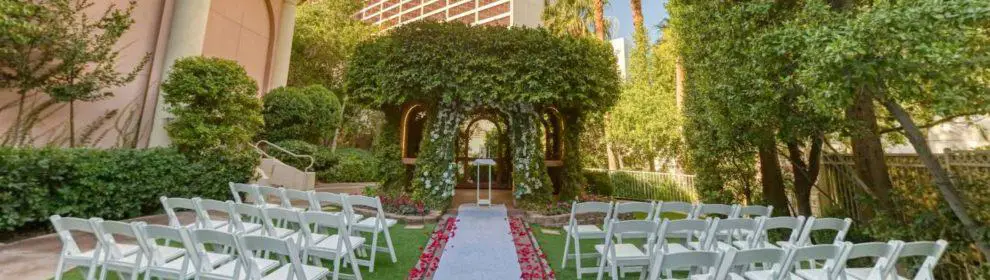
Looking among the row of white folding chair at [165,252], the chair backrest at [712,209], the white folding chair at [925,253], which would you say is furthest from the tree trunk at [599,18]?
the row of white folding chair at [165,252]

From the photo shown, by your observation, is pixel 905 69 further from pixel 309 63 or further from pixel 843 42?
pixel 309 63

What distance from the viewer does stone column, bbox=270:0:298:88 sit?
43.9 ft

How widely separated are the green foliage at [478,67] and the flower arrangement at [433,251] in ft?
8.30

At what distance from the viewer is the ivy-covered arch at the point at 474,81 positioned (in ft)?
24.8

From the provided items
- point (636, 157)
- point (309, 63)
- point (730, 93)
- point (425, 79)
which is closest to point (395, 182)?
point (425, 79)

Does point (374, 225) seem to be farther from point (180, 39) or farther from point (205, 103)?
point (180, 39)

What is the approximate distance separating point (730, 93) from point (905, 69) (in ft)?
5.70

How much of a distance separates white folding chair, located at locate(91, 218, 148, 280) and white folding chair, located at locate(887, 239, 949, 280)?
551 cm

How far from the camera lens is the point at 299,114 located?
1430 centimetres

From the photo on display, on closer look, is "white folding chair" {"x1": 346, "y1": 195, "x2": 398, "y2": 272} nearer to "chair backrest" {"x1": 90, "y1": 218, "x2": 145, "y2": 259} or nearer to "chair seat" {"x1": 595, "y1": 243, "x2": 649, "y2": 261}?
"chair backrest" {"x1": 90, "y1": 218, "x2": 145, "y2": 259}

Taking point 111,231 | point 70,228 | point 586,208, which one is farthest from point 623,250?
point 70,228

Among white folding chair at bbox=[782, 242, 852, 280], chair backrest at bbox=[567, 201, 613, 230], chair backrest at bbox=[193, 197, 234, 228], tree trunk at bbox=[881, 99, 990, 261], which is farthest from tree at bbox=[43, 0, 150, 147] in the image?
tree trunk at bbox=[881, 99, 990, 261]

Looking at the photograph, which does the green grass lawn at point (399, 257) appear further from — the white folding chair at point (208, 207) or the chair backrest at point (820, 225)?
the chair backrest at point (820, 225)

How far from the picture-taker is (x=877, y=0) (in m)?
3.58
